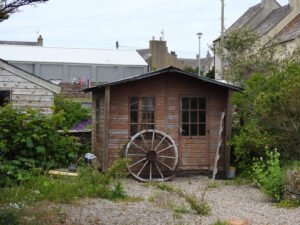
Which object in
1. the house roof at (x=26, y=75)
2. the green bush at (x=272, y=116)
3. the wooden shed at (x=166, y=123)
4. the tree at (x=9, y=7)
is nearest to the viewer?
the tree at (x=9, y=7)

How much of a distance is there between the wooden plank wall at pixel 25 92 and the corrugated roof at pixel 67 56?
19.1m

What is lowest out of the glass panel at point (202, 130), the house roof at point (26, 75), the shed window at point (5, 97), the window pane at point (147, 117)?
the glass panel at point (202, 130)

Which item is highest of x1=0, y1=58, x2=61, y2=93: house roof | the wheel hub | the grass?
x1=0, y1=58, x2=61, y2=93: house roof

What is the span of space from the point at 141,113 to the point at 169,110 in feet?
2.62

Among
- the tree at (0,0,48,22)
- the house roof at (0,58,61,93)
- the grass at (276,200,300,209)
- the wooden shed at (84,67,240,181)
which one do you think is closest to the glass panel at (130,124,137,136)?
the wooden shed at (84,67,240,181)

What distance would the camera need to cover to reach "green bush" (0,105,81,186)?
11789 millimetres

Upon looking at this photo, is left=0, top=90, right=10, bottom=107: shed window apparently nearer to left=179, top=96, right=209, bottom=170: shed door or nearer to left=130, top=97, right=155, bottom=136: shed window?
left=130, top=97, right=155, bottom=136: shed window

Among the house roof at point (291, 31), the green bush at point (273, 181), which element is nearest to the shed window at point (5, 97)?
the green bush at point (273, 181)

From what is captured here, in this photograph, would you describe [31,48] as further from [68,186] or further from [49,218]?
[49,218]

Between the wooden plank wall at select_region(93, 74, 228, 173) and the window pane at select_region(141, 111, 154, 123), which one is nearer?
the wooden plank wall at select_region(93, 74, 228, 173)

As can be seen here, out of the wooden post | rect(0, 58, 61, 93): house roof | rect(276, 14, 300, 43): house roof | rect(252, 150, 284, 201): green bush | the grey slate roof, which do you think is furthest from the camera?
the grey slate roof

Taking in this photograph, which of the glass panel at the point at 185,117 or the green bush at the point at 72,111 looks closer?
the glass panel at the point at 185,117

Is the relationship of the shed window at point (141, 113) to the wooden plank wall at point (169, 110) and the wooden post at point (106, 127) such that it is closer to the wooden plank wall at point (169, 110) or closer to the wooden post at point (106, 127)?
the wooden plank wall at point (169, 110)

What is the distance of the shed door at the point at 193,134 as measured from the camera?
1510 centimetres
